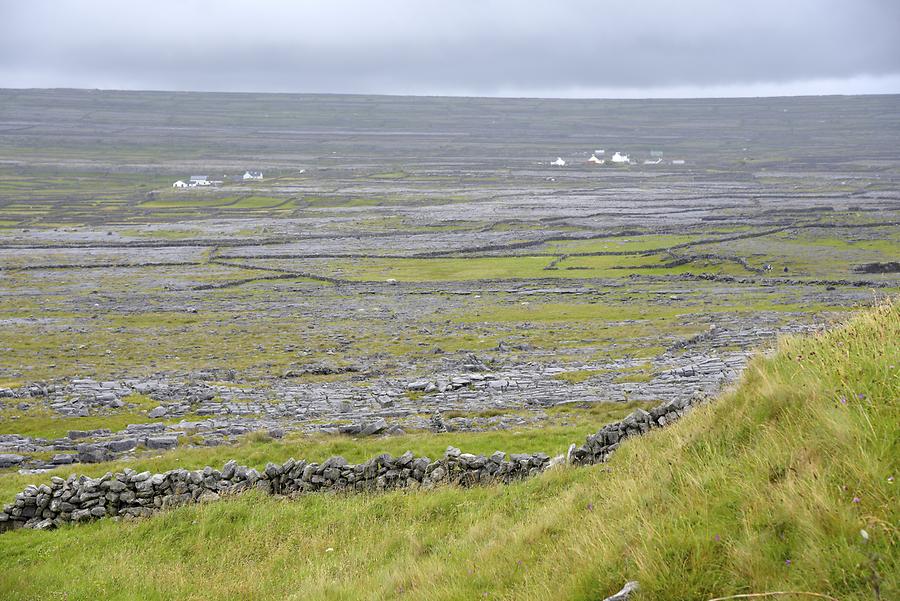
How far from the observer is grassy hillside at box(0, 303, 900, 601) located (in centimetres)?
705

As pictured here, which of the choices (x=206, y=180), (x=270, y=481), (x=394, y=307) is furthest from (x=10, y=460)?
(x=206, y=180)

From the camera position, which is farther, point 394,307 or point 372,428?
point 394,307

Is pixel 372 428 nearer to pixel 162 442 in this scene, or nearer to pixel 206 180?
pixel 162 442

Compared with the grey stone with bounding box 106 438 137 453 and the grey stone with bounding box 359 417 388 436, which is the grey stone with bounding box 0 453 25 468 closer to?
the grey stone with bounding box 106 438 137 453

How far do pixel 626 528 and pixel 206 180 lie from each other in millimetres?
187137

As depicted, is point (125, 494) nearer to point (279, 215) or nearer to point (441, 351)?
point (441, 351)

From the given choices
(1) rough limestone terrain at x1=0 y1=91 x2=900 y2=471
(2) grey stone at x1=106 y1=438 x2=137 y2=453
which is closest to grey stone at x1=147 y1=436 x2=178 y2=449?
(1) rough limestone terrain at x1=0 y1=91 x2=900 y2=471

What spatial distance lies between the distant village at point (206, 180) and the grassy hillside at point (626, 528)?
170 m

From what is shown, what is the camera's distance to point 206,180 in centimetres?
18275

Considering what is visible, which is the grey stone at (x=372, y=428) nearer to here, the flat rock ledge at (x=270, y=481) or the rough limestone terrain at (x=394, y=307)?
the rough limestone terrain at (x=394, y=307)

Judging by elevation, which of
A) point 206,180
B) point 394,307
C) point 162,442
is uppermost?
point 206,180

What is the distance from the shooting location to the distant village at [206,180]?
175500 mm

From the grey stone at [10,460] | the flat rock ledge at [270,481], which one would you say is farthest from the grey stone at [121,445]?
the flat rock ledge at [270,481]

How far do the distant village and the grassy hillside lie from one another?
16962 centimetres
